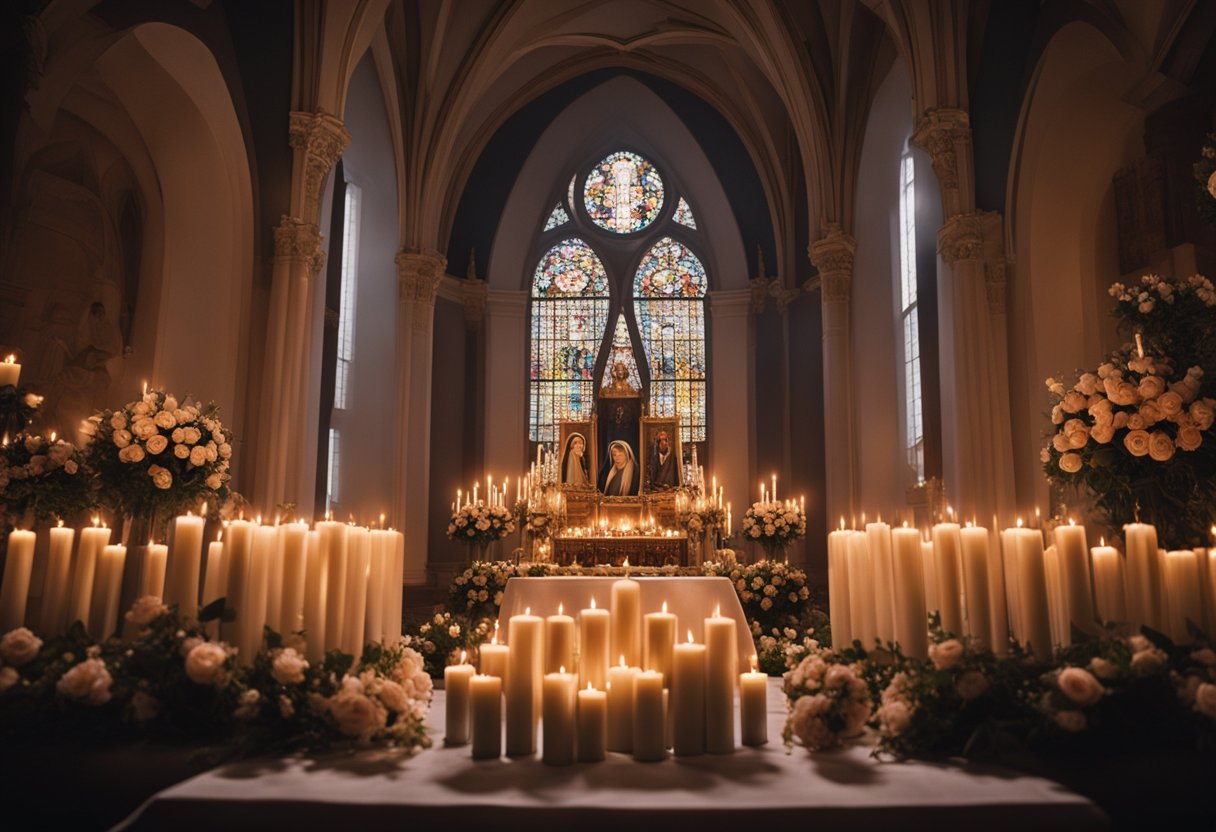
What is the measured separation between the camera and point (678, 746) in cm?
286

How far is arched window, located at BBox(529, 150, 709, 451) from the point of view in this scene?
58.8ft

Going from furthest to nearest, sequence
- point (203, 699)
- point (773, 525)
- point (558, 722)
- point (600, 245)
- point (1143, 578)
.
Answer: point (600, 245)
point (773, 525)
point (1143, 578)
point (203, 699)
point (558, 722)

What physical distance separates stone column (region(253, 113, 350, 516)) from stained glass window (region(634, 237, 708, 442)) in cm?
937

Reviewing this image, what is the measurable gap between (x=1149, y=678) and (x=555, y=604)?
3.43m

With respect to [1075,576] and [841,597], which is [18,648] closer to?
[841,597]

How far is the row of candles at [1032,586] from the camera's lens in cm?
310

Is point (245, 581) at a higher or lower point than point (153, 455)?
lower

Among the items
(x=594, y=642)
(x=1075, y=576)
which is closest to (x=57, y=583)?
(x=594, y=642)

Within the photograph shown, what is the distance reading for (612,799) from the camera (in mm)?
2344

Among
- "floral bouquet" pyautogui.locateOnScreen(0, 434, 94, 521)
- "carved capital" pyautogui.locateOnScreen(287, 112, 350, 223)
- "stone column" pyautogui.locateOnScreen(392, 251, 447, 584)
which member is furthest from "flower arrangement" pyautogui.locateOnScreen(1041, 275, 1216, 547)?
"stone column" pyautogui.locateOnScreen(392, 251, 447, 584)

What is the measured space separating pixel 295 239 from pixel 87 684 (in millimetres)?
7199

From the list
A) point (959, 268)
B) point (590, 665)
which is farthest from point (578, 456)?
point (590, 665)

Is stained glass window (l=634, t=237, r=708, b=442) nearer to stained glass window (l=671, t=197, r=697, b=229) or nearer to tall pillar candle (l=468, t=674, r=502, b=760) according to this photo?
stained glass window (l=671, t=197, r=697, b=229)

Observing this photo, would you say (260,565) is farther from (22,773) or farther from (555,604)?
(555,604)
